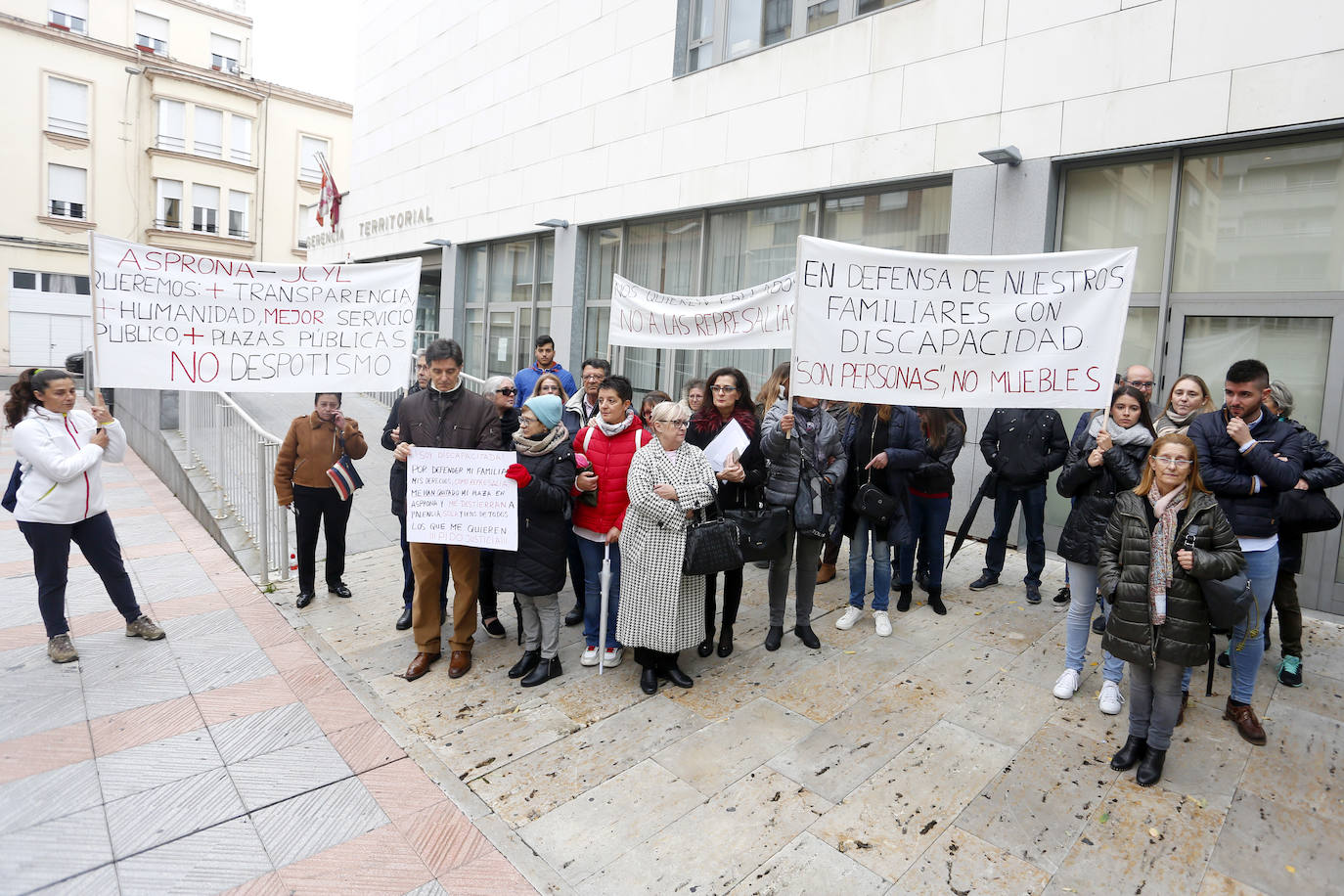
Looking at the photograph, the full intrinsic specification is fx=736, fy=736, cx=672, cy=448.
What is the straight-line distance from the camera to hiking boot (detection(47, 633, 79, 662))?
16.1 ft

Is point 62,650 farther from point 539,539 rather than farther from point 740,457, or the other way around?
point 740,457

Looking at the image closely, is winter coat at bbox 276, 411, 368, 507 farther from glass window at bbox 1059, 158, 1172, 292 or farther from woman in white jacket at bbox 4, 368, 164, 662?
glass window at bbox 1059, 158, 1172, 292

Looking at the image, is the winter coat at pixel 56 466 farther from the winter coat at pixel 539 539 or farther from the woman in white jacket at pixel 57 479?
the winter coat at pixel 539 539

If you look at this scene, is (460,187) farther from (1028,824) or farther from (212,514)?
(1028,824)

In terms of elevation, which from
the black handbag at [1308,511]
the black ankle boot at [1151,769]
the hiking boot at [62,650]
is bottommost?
the hiking boot at [62,650]

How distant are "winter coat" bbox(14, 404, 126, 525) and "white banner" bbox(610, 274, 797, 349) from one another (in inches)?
174

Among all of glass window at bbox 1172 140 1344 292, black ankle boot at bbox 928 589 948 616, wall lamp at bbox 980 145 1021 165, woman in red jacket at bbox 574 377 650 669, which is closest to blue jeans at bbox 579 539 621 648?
woman in red jacket at bbox 574 377 650 669

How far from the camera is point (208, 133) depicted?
35.2 metres

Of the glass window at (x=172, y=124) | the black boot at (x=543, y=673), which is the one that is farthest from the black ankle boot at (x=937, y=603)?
the glass window at (x=172, y=124)

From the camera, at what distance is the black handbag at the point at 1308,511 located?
439cm

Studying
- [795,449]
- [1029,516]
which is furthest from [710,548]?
[1029,516]

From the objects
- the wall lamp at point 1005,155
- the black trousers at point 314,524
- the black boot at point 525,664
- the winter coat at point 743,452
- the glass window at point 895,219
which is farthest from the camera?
the glass window at point 895,219

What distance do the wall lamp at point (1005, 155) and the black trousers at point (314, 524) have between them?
21.9 feet

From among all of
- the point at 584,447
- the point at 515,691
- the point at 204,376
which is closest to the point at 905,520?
the point at 584,447
